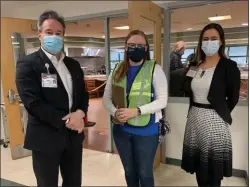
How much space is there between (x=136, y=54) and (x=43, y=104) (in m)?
0.68

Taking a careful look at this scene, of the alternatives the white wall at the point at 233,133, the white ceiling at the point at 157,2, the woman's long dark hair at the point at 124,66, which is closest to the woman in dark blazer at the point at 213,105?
the woman's long dark hair at the point at 124,66

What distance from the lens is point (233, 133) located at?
8.77 feet

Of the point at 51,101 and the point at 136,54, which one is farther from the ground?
the point at 136,54

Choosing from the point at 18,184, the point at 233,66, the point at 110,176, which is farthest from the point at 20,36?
the point at 233,66

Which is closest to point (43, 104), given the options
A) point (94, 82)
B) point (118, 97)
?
point (118, 97)

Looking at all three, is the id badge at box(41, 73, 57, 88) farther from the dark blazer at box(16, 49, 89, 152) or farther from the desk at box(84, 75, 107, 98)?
the desk at box(84, 75, 107, 98)

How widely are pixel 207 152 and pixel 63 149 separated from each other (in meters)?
1.08

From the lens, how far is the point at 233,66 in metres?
1.70

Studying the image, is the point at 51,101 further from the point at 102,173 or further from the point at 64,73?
the point at 102,173

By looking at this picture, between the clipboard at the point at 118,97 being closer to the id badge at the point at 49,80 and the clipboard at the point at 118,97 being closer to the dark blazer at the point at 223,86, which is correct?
the id badge at the point at 49,80

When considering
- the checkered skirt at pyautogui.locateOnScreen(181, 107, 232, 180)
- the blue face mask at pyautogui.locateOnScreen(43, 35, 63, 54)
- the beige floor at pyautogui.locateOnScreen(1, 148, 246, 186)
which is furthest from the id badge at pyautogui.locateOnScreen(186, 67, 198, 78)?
the beige floor at pyautogui.locateOnScreen(1, 148, 246, 186)

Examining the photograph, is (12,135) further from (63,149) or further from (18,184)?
(63,149)

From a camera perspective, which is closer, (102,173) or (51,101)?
(51,101)

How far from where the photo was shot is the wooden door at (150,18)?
78.0 inches
